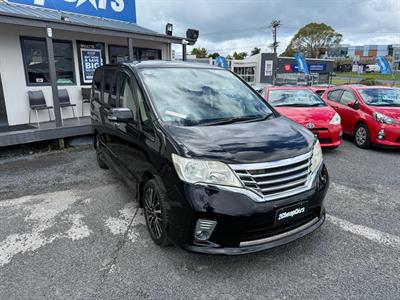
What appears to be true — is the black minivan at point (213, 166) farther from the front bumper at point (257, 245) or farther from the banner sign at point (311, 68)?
the banner sign at point (311, 68)

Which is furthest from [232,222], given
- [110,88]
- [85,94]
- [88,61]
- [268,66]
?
[268,66]

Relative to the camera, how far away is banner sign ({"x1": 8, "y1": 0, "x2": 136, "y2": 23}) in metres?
8.56

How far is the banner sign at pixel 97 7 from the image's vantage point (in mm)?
8562

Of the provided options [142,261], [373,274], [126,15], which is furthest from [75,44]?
[373,274]

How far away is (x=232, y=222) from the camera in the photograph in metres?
2.32

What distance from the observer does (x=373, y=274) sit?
2.56m

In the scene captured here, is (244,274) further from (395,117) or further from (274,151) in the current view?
(395,117)

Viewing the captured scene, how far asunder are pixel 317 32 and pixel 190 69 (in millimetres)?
75995

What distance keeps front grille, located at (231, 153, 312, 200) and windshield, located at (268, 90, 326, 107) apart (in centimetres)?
458

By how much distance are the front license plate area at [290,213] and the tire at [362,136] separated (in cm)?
506

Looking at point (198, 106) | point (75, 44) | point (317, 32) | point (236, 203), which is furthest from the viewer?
point (317, 32)

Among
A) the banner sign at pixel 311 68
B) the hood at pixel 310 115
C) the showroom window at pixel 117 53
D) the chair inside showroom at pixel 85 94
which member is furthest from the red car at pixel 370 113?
the banner sign at pixel 311 68

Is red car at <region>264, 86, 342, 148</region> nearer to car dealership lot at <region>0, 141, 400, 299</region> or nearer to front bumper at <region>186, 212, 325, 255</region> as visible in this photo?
car dealership lot at <region>0, 141, 400, 299</region>

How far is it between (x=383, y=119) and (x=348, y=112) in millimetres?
1091
